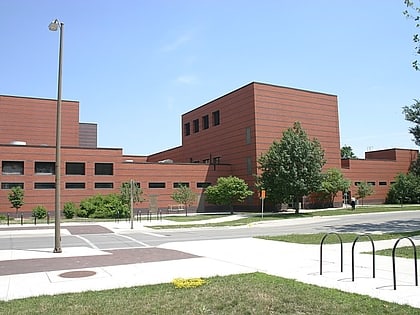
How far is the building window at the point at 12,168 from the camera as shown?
156 ft

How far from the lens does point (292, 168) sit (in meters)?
46.2

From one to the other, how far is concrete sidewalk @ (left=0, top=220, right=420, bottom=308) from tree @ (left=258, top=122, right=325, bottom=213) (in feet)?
95.7

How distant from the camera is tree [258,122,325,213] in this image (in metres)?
46.3

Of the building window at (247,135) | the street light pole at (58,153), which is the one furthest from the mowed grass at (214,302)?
the building window at (247,135)

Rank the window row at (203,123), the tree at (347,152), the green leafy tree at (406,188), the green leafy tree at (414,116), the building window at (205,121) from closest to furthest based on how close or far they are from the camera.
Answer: the green leafy tree at (414,116)
the window row at (203,123)
the building window at (205,121)
the green leafy tree at (406,188)
the tree at (347,152)

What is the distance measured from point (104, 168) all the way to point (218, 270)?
42.9m

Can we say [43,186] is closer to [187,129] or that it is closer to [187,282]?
[187,129]

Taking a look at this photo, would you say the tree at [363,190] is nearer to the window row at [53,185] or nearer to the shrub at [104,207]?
the shrub at [104,207]

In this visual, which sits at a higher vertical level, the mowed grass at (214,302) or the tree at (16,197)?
the tree at (16,197)

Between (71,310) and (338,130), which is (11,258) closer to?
(71,310)

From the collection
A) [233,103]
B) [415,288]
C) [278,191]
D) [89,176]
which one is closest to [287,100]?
[233,103]

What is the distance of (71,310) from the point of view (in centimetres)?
715

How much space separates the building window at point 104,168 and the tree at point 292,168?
18.4 metres

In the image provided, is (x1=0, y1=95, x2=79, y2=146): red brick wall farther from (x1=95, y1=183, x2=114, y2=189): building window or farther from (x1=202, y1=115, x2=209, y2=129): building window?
(x1=95, y1=183, x2=114, y2=189): building window
